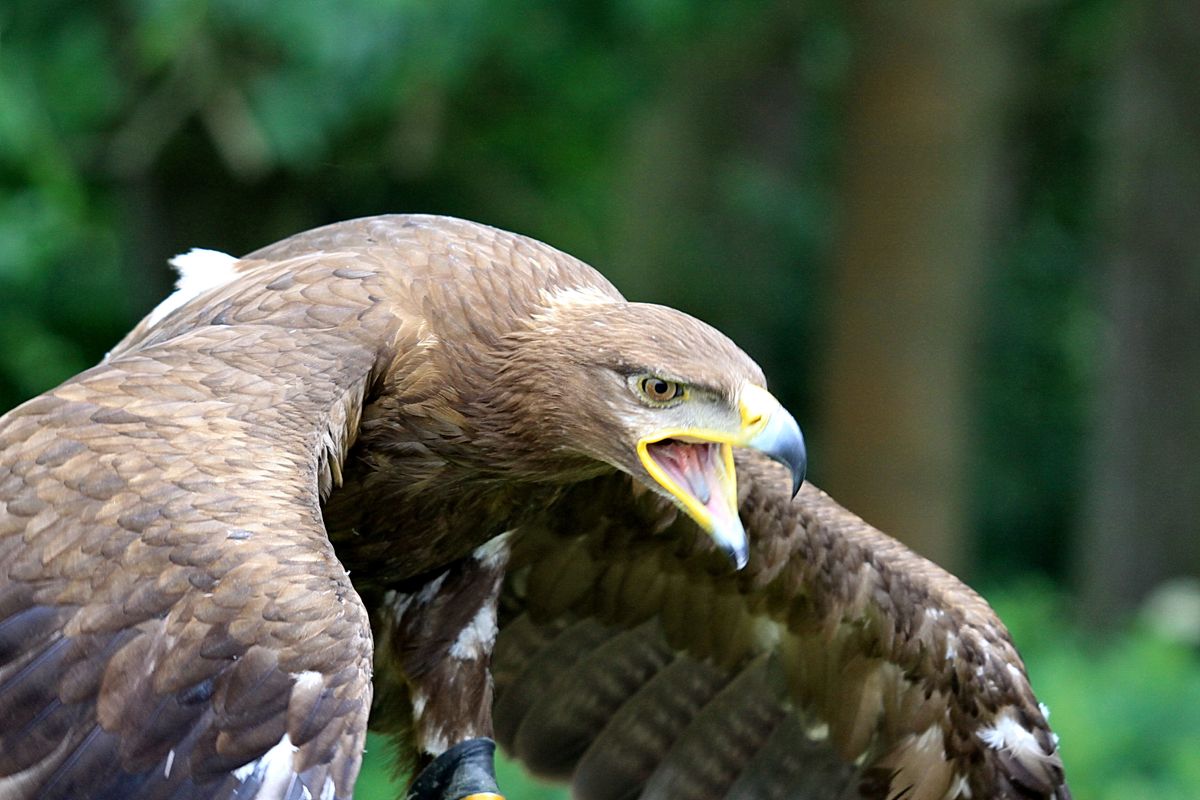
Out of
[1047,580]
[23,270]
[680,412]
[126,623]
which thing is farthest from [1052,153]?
[126,623]

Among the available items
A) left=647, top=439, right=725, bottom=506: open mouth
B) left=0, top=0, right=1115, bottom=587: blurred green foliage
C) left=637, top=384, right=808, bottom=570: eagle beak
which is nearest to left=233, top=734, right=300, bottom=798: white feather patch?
left=637, top=384, right=808, bottom=570: eagle beak

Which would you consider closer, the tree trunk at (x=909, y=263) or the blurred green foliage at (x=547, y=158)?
the blurred green foliage at (x=547, y=158)

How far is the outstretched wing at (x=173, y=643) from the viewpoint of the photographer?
291 centimetres

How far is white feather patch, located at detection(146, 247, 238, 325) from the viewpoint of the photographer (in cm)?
397

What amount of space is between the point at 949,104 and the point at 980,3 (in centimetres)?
51

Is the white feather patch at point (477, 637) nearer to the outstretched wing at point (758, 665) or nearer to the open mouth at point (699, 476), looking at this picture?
the outstretched wing at point (758, 665)

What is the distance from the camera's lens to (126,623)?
9.62ft

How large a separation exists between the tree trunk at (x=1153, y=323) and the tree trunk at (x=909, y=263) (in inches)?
43.2

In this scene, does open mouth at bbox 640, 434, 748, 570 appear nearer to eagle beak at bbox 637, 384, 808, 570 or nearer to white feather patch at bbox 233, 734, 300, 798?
eagle beak at bbox 637, 384, 808, 570

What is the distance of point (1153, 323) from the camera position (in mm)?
9586

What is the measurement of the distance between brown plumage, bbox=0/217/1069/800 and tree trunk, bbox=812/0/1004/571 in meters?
4.16

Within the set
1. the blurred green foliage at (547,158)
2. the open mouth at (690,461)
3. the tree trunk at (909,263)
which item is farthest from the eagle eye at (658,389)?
the tree trunk at (909,263)

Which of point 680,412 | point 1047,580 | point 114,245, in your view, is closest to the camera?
point 680,412

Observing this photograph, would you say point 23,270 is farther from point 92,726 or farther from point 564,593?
point 92,726
